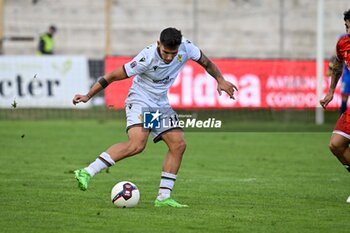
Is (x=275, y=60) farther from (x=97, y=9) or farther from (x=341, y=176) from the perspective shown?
(x=341, y=176)

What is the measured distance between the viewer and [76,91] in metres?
25.5

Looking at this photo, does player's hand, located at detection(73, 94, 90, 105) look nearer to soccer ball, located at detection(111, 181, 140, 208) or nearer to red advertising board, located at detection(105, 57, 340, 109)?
soccer ball, located at detection(111, 181, 140, 208)

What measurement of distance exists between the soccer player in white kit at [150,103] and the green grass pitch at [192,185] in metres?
0.43

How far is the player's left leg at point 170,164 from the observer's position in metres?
11.0

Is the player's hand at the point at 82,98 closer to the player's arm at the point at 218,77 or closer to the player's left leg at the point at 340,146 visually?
the player's arm at the point at 218,77

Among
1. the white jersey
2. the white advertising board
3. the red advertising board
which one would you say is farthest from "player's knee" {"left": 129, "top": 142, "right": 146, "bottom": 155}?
the white advertising board

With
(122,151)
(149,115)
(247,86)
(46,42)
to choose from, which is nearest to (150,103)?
(149,115)

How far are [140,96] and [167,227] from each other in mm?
2098

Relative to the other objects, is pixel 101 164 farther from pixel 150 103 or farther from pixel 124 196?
pixel 150 103

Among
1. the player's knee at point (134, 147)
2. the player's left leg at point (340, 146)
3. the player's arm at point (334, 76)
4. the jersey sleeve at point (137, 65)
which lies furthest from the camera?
the player's arm at point (334, 76)

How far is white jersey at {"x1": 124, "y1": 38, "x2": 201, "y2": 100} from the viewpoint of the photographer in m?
10.8

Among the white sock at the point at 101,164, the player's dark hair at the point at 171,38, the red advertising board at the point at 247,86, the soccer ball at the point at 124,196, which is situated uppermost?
the player's dark hair at the point at 171,38

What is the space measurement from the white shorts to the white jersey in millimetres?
81

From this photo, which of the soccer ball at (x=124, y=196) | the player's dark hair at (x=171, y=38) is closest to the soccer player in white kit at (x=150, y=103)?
the player's dark hair at (x=171, y=38)
